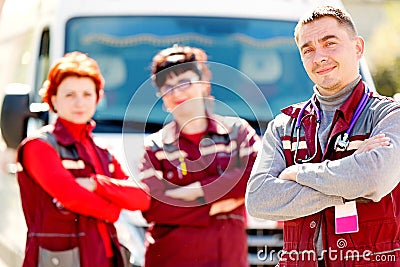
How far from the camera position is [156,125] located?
22.5 feet

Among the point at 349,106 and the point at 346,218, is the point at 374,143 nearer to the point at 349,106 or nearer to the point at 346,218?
the point at 349,106

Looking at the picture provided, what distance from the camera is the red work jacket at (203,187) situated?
5.50 metres

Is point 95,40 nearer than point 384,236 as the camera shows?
No

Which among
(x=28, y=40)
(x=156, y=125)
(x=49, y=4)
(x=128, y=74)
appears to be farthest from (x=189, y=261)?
(x=28, y=40)

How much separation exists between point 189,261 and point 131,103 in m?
1.76

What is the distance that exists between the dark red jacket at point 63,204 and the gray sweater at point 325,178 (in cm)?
113

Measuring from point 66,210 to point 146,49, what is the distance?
222 centimetres

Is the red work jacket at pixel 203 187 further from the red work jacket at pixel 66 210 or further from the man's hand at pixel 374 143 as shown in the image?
the man's hand at pixel 374 143

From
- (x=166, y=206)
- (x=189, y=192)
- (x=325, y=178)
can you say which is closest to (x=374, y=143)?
(x=325, y=178)

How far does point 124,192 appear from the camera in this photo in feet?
18.3

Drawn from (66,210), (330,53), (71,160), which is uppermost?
(330,53)

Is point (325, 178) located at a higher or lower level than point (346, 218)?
higher

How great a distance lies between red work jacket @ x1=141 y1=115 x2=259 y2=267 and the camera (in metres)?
5.50

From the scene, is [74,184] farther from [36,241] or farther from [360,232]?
[360,232]
